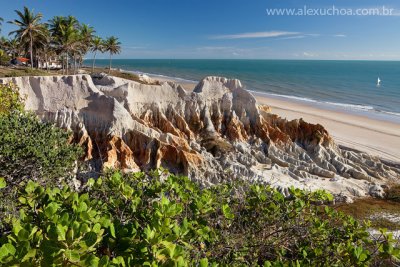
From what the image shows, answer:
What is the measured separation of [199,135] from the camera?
73.0ft

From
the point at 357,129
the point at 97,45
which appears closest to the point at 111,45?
the point at 97,45

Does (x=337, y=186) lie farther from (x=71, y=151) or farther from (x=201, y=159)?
(x=71, y=151)

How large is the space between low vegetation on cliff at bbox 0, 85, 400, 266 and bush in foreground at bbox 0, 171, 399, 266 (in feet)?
0.04

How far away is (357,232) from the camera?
6.08m

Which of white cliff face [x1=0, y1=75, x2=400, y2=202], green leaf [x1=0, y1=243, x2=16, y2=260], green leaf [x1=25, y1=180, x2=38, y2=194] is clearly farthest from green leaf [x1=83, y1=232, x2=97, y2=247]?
white cliff face [x1=0, y1=75, x2=400, y2=202]

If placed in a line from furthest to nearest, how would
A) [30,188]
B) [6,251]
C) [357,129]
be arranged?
[357,129] → [30,188] → [6,251]

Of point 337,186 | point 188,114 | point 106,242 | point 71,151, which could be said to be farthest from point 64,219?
point 337,186

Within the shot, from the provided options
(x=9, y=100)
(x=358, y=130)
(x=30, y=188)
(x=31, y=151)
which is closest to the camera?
(x=30, y=188)

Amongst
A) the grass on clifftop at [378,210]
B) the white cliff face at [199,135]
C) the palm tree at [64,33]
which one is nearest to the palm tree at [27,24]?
the palm tree at [64,33]

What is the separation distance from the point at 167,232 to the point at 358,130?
1587 inches

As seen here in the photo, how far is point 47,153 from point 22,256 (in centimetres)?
936

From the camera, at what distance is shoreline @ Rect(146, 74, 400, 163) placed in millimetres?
30891

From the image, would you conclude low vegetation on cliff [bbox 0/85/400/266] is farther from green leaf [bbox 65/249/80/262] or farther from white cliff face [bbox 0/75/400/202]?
white cliff face [bbox 0/75/400/202]

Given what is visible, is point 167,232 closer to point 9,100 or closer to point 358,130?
point 9,100
